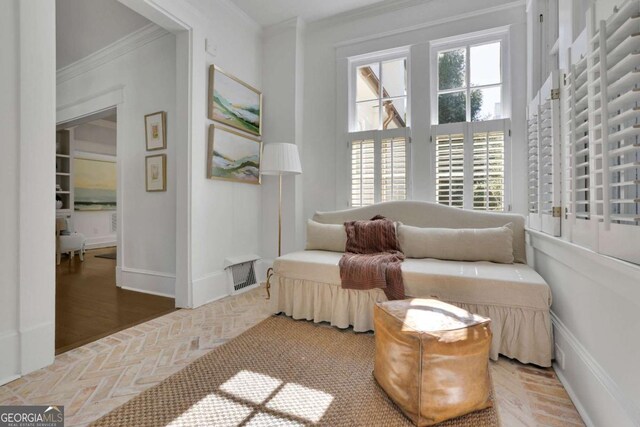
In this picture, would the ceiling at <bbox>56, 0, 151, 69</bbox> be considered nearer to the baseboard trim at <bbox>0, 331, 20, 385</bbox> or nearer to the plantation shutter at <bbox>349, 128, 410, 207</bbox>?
the plantation shutter at <bbox>349, 128, 410, 207</bbox>

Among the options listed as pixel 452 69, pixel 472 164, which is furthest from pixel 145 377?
pixel 452 69

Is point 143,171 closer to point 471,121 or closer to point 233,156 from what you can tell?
point 233,156

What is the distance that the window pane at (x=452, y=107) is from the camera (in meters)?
3.03

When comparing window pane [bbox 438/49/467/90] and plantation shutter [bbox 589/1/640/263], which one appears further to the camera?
window pane [bbox 438/49/467/90]

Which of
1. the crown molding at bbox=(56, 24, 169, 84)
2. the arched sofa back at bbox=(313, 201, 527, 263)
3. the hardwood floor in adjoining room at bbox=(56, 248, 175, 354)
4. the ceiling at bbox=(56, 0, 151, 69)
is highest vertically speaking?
the ceiling at bbox=(56, 0, 151, 69)

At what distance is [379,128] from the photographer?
340cm

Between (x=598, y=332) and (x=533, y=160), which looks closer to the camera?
(x=598, y=332)

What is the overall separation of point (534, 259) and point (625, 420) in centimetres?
159

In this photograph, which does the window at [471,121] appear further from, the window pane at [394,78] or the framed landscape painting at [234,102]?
the framed landscape painting at [234,102]

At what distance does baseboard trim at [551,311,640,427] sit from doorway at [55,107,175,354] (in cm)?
300

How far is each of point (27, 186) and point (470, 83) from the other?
147 inches

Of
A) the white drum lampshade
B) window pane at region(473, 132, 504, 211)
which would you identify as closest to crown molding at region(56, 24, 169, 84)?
the white drum lampshade

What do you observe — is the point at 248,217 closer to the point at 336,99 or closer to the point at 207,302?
the point at 207,302

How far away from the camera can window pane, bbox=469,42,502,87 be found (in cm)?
295
